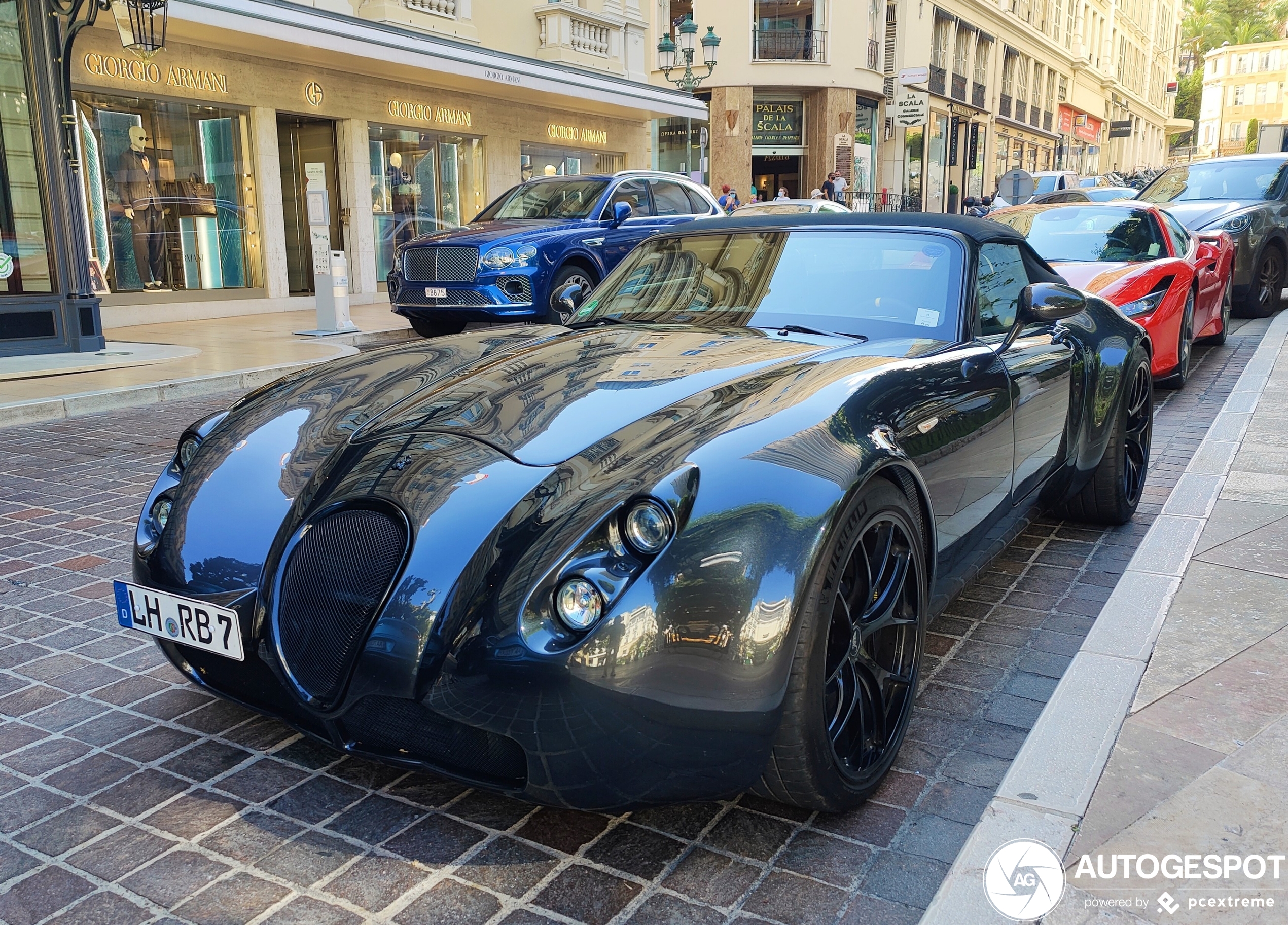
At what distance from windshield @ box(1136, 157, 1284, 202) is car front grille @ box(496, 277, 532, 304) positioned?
7513mm

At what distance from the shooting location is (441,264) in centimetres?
1109

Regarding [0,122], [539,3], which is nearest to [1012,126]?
[539,3]

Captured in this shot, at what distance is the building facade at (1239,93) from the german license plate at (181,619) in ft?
363

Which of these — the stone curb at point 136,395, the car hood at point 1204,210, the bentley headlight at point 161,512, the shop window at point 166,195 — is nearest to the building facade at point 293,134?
the shop window at point 166,195

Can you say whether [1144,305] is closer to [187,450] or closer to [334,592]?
[187,450]

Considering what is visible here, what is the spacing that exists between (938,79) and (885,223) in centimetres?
4137

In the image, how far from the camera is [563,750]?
6.44ft

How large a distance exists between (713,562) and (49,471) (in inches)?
211

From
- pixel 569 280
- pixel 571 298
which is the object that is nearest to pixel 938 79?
pixel 569 280

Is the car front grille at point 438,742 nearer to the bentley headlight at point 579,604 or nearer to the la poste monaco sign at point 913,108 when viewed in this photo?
the bentley headlight at point 579,604

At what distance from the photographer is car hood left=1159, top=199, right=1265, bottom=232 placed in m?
11.8

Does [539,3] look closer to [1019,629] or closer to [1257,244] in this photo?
[1257,244]

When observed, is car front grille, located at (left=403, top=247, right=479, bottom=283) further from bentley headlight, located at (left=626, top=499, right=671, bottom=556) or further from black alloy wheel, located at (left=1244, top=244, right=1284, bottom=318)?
bentley headlight, located at (left=626, top=499, right=671, bottom=556)

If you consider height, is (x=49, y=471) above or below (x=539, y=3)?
below
